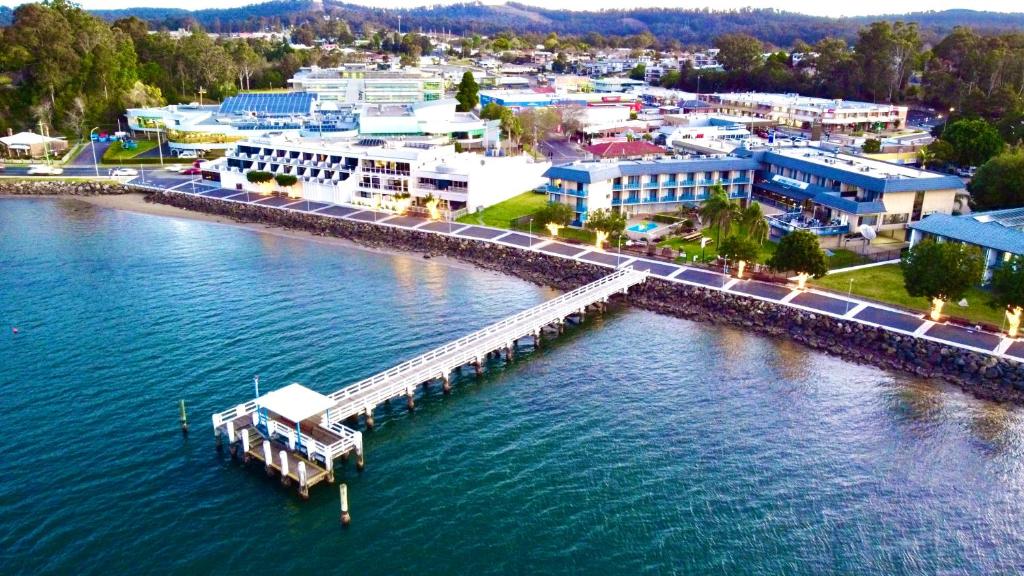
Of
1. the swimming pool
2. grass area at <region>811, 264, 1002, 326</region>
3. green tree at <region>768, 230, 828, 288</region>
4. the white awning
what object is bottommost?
the white awning

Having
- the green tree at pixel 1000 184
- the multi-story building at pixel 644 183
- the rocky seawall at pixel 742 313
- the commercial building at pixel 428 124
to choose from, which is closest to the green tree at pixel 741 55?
the commercial building at pixel 428 124

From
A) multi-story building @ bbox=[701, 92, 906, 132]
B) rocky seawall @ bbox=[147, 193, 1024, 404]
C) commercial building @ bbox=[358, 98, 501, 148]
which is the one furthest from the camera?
multi-story building @ bbox=[701, 92, 906, 132]

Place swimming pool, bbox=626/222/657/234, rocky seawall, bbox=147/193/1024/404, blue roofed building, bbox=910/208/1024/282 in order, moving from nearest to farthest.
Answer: rocky seawall, bbox=147/193/1024/404 < blue roofed building, bbox=910/208/1024/282 < swimming pool, bbox=626/222/657/234

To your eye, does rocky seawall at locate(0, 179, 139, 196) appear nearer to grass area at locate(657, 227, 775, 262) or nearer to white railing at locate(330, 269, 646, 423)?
white railing at locate(330, 269, 646, 423)

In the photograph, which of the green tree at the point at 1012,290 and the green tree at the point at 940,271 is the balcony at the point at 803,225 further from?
the green tree at the point at 1012,290

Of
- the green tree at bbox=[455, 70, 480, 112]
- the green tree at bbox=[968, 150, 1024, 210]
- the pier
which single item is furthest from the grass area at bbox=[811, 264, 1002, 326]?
the green tree at bbox=[455, 70, 480, 112]

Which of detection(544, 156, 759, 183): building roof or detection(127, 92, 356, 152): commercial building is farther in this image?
detection(127, 92, 356, 152): commercial building

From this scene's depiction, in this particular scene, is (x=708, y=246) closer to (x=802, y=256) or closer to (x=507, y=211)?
(x=802, y=256)
